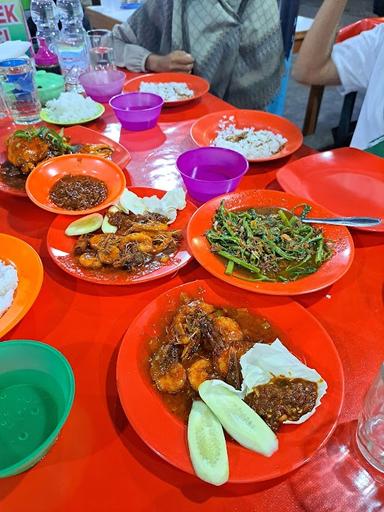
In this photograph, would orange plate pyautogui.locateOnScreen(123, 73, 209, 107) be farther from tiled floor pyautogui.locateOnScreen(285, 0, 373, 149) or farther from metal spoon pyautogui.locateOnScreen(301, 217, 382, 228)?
tiled floor pyautogui.locateOnScreen(285, 0, 373, 149)

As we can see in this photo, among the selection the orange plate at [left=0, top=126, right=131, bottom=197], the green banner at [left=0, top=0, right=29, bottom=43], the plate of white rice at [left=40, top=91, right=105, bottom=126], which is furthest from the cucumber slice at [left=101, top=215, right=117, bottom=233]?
the green banner at [left=0, top=0, right=29, bottom=43]

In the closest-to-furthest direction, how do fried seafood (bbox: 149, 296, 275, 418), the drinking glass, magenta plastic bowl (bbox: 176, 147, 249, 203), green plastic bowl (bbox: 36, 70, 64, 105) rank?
the drinking glass
fried seafood (bbox: 149, 296, 275, 418)
magenta plastic bowl (bbox: 176, 147, 249, 203)
green plastic bowl (bbox: 36, 70, 64, 105)

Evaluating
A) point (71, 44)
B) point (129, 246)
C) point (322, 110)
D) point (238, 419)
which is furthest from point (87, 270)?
point (322, 110)

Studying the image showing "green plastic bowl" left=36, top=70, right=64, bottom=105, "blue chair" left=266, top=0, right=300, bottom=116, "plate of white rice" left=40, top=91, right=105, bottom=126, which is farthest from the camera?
"blue chair" left=266, top=0, right=300, bottom=116

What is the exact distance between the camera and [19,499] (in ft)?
2.84

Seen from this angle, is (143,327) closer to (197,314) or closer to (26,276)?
(197,314)

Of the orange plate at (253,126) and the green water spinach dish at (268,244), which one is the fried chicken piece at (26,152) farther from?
the green water spinach dish at (268,244)

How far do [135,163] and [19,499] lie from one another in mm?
1596

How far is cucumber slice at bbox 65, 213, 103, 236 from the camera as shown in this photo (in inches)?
59.4

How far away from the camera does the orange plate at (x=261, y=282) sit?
4.14 feet

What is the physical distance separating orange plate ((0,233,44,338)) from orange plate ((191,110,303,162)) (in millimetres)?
1118

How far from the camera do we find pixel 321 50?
2.54 metres

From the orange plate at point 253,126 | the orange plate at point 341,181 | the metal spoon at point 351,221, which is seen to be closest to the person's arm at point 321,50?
the orange plate at point 253,126

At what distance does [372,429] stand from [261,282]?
1.70ft
